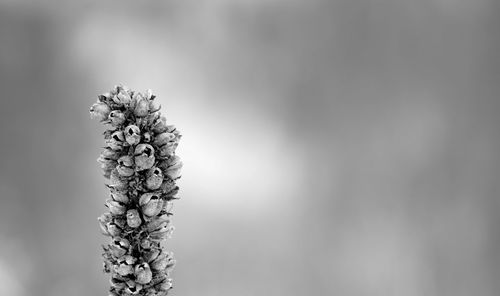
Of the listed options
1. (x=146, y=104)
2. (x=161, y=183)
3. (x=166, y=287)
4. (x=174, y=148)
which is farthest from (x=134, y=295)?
(x=146, y=104)

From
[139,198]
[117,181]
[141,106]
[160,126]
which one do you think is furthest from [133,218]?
[141,106]

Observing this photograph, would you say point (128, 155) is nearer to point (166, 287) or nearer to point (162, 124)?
point (162, 124)

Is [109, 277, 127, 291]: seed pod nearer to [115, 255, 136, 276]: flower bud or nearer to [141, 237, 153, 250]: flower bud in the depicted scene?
[115, 255, 136, 276]: flower bud

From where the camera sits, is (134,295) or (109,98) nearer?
(134,295)

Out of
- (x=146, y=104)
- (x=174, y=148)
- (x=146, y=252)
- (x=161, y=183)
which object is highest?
(x=146, y=104)

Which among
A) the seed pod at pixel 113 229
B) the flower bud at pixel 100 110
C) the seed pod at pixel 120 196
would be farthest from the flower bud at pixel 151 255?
the flower bud at pixel 100 110

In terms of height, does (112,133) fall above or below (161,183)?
above
